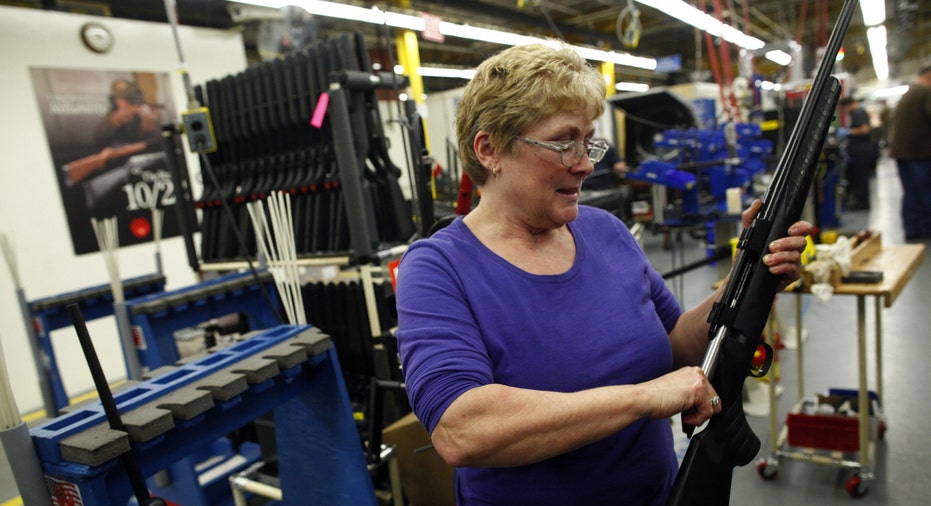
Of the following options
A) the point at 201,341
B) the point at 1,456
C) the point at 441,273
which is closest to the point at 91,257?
the point at 1,456

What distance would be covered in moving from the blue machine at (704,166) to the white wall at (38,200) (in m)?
4.03

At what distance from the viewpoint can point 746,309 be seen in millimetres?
968

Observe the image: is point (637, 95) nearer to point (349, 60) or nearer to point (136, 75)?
point (349, 60)

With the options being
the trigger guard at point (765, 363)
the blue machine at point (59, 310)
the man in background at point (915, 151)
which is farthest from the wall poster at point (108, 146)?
the man in background at point (915, 151)

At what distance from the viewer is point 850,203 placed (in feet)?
26.2

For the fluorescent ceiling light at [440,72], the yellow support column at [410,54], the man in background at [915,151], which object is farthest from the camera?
the fluorescent ceiling light at [440,72]

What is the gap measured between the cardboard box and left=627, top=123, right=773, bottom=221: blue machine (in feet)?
6.48

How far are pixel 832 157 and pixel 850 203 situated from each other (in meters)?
3.17

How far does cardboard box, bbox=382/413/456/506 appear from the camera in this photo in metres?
1.95

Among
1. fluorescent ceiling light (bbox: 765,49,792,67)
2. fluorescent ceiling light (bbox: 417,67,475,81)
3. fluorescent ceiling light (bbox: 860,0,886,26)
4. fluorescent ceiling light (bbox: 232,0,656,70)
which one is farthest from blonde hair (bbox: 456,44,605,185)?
fluorescent ceiling light (bbox: 860,0,886,26)

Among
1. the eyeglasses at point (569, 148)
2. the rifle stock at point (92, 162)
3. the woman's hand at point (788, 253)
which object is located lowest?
the woman's hand at point (788, 253)

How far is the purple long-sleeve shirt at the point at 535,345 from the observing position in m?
0.83

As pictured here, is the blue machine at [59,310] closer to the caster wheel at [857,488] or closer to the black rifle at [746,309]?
the black rifle at [746,309]

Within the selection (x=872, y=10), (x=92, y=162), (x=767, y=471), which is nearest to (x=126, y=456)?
(x=767, y=471)
